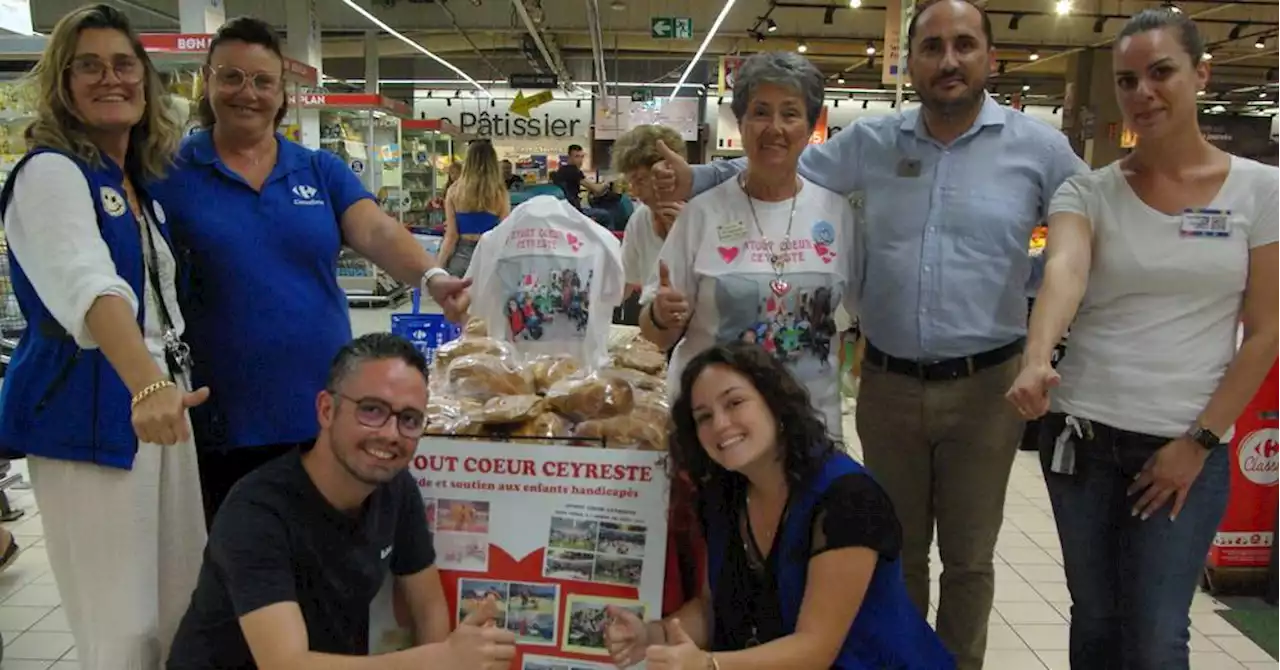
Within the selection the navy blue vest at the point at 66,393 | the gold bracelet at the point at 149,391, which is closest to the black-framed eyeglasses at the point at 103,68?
the navy blue vest at the point at 66,393

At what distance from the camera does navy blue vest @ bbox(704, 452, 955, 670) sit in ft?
5.86

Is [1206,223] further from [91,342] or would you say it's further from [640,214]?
[640,214]

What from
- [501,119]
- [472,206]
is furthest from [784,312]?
[501,119]

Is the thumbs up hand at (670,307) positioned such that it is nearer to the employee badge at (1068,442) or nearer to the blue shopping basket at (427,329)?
the employee badge at (1068,442)

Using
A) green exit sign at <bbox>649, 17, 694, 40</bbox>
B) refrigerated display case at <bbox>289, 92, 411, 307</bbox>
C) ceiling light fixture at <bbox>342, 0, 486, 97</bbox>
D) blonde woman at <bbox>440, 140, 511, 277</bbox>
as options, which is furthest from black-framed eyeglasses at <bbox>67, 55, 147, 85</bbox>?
ceiling light fixture at <bbox>342, 0, 486, 97</bbox>

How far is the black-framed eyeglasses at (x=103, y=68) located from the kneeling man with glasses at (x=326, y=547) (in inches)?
29.0

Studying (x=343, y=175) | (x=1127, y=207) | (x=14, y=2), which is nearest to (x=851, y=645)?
(x=1127, y=207)

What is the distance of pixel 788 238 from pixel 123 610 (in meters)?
1.60

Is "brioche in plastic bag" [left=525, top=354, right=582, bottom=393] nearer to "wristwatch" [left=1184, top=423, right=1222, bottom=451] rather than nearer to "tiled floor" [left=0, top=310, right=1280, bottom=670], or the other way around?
"wristwatch" [left=1184, top=423, right=1222, bottom=451]

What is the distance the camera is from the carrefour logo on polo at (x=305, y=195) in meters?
2.18

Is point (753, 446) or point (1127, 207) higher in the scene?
point (1127, 207)

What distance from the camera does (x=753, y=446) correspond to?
1.80 metres

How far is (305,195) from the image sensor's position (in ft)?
7.19

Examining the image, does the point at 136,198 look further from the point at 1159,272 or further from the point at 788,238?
the point at 1159,272
